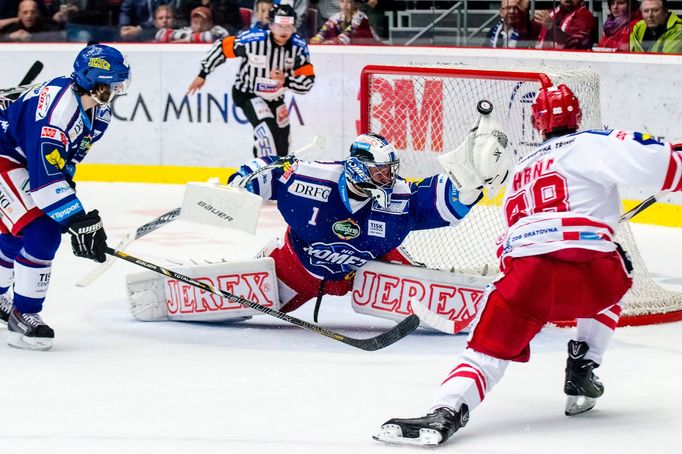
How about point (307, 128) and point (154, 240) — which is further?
point (307, 128)

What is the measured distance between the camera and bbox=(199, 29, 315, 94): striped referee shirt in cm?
836

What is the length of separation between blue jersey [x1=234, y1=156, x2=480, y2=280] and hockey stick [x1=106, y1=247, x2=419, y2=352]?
302 millimetres

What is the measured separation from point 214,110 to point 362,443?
6.00m

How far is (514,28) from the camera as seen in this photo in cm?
805

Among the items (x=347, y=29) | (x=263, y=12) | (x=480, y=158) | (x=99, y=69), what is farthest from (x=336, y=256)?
(x=263, y=12)

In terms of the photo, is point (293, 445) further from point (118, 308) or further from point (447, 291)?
point (118, 308)

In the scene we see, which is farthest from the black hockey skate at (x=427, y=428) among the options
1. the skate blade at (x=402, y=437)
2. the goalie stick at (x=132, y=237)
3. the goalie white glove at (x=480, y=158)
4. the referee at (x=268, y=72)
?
the referee at (x=268, y=72)

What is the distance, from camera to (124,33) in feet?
30.8

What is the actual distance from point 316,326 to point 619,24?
3.77 metres

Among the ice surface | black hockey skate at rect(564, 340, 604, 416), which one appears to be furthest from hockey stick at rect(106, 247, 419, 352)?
black hockey skate at rect(564, 340, 604, 416)

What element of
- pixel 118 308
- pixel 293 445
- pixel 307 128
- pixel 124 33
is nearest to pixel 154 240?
pixel 118 308

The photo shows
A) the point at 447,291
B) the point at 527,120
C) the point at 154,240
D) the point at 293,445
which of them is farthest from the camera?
the point at 154,240

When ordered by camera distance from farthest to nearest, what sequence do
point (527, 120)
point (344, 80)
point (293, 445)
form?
1. point (344, 80)
2. point (527, 120)
3. point (293, 445)

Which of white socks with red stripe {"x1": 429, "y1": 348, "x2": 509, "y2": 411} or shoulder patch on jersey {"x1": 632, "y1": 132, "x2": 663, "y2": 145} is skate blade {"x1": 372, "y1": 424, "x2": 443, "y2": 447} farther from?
shoulder patch on jersey {"x1": 632, "y1": 132, "x2": 663, "y2": 145}
